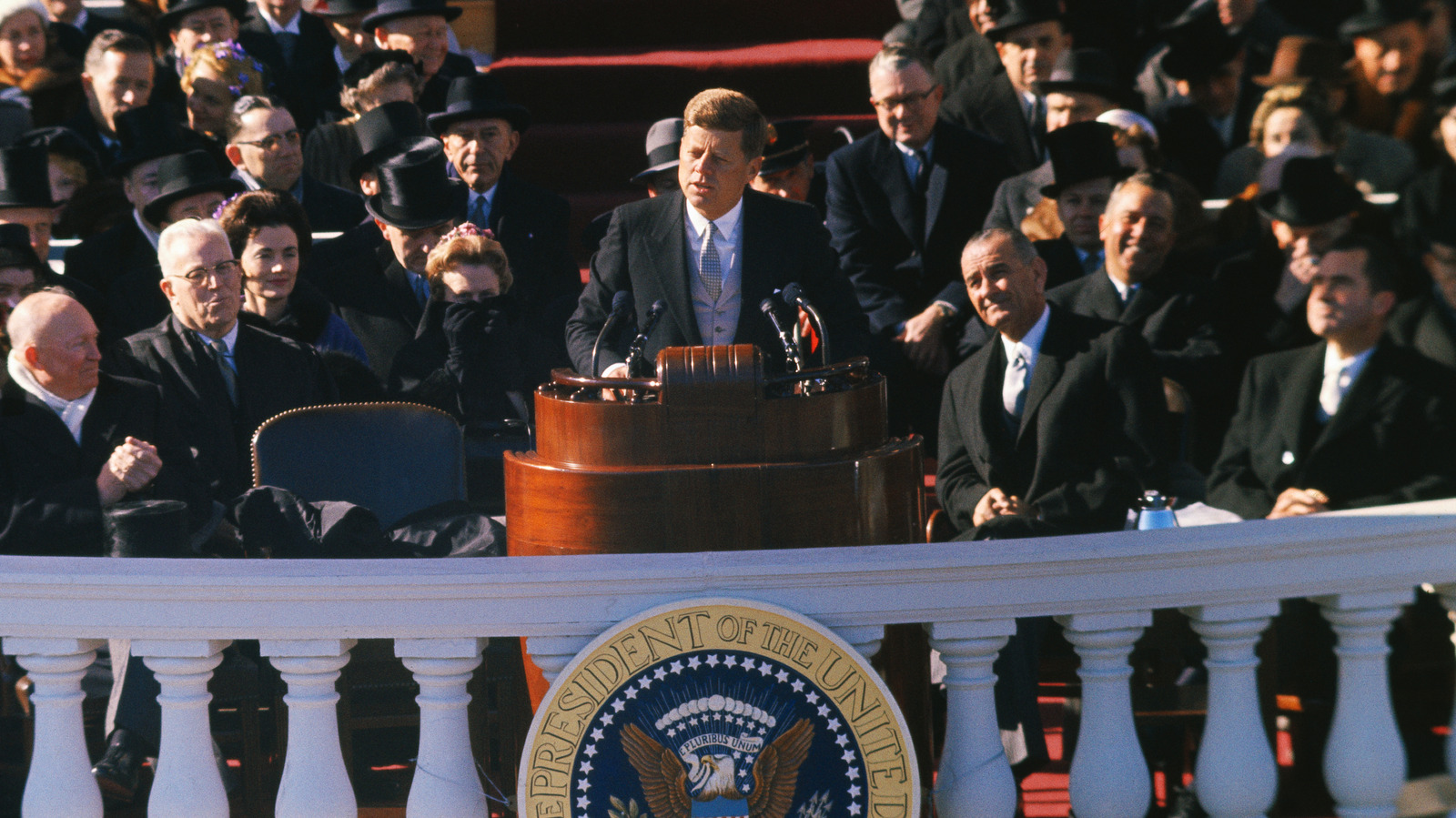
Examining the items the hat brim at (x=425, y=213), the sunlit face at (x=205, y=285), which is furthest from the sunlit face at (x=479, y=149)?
the sunlit face at (x=205, y=285)

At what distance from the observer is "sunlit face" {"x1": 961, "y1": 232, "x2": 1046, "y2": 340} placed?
3.74 meters

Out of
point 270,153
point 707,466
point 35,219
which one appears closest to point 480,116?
point 270,153

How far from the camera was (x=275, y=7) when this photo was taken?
277 inches

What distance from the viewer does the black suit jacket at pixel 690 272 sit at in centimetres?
337

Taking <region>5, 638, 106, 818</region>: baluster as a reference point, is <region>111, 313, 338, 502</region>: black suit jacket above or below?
above

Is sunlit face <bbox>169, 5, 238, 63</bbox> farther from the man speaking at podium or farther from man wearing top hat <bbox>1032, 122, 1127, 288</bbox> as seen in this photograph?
the man speaking at podium

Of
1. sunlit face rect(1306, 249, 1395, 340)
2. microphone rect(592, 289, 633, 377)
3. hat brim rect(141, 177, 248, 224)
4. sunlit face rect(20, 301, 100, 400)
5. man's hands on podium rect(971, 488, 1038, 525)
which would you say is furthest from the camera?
hat brim rect(141, 177, 248, 224)

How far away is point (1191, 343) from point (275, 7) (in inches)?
187

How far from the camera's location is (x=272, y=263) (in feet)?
14.8

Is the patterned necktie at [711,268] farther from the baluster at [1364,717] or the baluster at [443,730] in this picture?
the baluster at [1364,717]

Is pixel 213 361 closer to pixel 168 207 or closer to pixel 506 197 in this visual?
pixel 168 207

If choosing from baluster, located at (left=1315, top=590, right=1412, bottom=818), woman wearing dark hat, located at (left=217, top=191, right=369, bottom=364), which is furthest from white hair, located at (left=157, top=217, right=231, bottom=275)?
baluster, located at (left=1315, top=590, right=1412, bottom=818)

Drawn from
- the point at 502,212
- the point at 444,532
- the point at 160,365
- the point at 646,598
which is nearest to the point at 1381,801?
the point at 646,598

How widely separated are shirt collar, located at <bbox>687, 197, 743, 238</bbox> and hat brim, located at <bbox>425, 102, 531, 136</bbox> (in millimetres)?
2267
